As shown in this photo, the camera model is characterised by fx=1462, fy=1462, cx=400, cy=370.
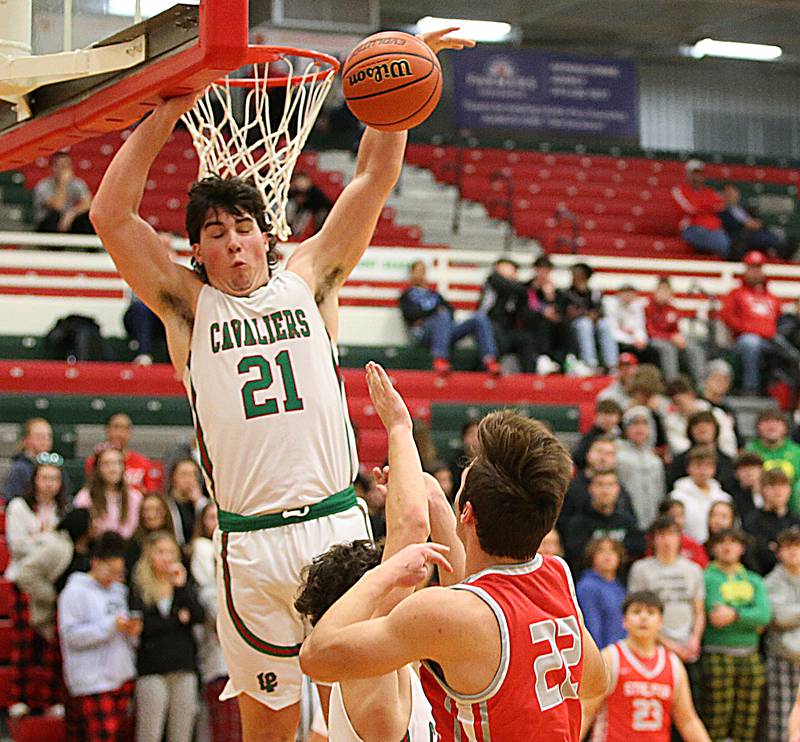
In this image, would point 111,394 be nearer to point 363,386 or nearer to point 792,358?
point 363,386

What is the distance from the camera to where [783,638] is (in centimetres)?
891

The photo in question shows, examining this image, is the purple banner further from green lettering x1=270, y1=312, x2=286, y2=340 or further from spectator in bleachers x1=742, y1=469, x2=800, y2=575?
green lettering x1=270, y1=312, x2=286, y2=340

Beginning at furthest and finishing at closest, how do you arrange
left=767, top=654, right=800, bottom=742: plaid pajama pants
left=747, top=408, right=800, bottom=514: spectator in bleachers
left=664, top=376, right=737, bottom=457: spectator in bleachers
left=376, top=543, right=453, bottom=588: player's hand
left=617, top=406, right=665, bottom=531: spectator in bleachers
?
left=664, top=376, right=737, bottom=457: spectator in bleachers, left=747, top=408, right=800, bottom=514: spectator in bleachers, left=617, top=406, right=665, bottom=531: spectator in bleachers, left=767, top=654, right=800, bottom=742: plaid pajama pants, left=376, top=543, right=453, bottom=588: player's hand

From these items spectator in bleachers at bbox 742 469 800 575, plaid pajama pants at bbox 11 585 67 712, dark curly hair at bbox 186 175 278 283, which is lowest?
plaid pajama pants at bbox 11 585 67 712

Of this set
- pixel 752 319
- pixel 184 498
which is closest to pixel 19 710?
pixel 184 498

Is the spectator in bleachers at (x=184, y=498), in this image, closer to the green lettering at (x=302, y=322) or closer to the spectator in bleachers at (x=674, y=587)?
the spectator in bleachers at (x=674, y=587)

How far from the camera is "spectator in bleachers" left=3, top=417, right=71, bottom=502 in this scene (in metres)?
9.10

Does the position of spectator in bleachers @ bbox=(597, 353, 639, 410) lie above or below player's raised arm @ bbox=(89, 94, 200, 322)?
below

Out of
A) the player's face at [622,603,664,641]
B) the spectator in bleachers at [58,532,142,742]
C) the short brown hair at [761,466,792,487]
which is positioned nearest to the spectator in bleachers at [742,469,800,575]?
the short brown hair at [761,466,792,487]

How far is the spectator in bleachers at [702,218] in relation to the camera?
17.7m

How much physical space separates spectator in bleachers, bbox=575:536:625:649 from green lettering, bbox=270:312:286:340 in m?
4.40

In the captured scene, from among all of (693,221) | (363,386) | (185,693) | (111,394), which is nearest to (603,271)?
(693,221)

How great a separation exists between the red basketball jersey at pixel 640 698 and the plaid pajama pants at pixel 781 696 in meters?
1.74

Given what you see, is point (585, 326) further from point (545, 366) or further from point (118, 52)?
point (118, 52)
